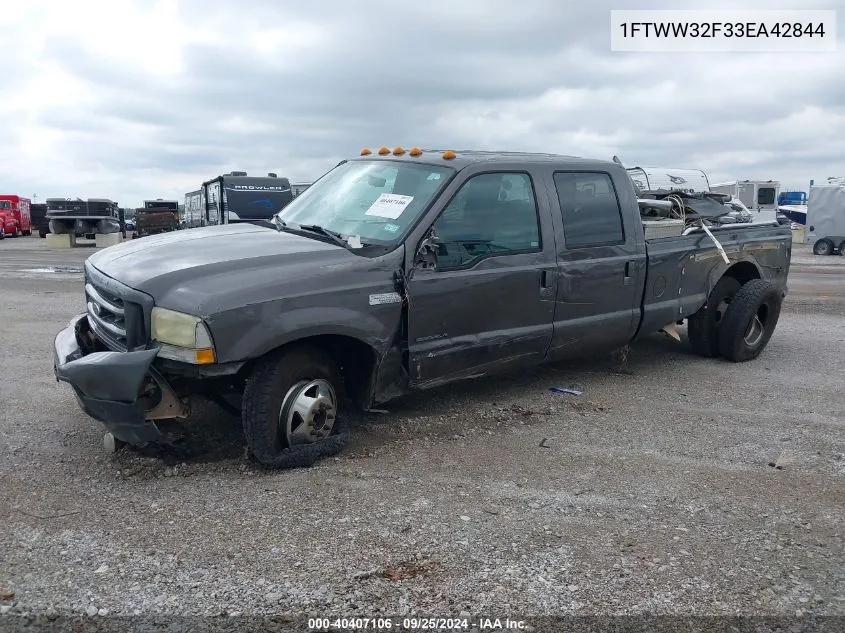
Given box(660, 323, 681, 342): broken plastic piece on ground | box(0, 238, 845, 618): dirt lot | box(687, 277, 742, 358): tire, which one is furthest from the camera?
box(687, 277, 742, 358): tire

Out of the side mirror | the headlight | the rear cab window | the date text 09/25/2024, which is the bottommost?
the date text 09/25/2024

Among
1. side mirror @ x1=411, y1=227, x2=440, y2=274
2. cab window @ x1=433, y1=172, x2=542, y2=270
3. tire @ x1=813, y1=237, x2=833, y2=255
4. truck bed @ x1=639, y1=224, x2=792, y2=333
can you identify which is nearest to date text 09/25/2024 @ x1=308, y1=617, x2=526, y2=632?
side mirror @ x1=411, y1=227, x2=440, y2=274

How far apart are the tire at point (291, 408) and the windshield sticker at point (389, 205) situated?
1.04 meters

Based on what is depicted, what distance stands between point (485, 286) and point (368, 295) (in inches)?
35.5

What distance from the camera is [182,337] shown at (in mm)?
3707

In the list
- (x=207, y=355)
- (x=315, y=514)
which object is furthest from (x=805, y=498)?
(x=207, y=355)

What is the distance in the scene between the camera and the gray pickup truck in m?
3.81

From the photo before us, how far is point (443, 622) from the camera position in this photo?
277cm

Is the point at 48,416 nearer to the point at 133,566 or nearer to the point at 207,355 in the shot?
the point at 207,355

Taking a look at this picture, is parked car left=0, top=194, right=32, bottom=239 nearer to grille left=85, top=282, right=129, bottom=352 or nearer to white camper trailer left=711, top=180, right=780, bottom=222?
white camper trailer left=711, top=180, right=780, bottom=222

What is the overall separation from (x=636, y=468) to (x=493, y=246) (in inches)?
65.2

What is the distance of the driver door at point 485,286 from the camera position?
463cm

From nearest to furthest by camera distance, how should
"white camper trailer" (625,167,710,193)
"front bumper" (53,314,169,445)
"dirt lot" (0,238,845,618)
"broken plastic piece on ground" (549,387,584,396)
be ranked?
"dirt lot" (0,238,845,618) → "front bumper" (53,314,169,445) → "broken plastic piece on ground" (549,387,584,396) → "white camper trailer" (625,167,710,193)

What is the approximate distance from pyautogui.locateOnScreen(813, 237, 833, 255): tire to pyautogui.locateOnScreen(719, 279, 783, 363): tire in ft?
70.9
